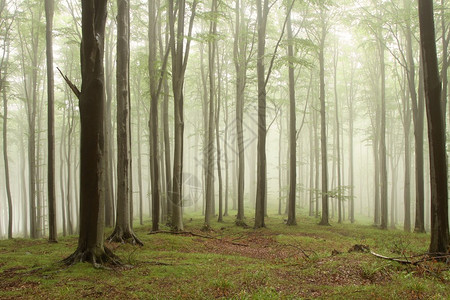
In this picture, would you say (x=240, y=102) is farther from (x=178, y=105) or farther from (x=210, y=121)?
(x=178, y=105)

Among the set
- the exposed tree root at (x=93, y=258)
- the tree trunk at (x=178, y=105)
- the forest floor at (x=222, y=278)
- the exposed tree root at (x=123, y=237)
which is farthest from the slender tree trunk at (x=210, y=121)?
the exposed tree root at (x=93, y=258)

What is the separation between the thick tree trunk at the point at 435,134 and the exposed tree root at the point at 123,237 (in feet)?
27.2

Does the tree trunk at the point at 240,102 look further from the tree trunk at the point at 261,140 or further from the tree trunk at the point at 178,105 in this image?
the tree trunk at the point at 178,105

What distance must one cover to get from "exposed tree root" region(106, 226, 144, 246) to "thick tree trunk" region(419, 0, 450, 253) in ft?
27.2

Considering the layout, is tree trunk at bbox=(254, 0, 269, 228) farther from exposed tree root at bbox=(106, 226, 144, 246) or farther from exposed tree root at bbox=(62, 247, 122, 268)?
exposed tree root at bbox=(62, 247, 122, 268)

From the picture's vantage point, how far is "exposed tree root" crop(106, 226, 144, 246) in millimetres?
9547

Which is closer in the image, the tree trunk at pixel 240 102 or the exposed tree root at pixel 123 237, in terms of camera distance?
the exposed tree root at pixel 123 237

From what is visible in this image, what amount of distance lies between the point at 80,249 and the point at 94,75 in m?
3.88

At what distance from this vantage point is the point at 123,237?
9.67 meters

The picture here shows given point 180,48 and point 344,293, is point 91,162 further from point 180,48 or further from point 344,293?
point 180,48

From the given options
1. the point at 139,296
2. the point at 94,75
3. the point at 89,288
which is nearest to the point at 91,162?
the point at 94,75

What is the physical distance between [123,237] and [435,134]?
30.8ft

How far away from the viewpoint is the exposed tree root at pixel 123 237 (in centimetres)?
955

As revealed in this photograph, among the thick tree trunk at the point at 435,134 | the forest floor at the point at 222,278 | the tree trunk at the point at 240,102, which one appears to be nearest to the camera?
the forest floor at the point at 222,278
